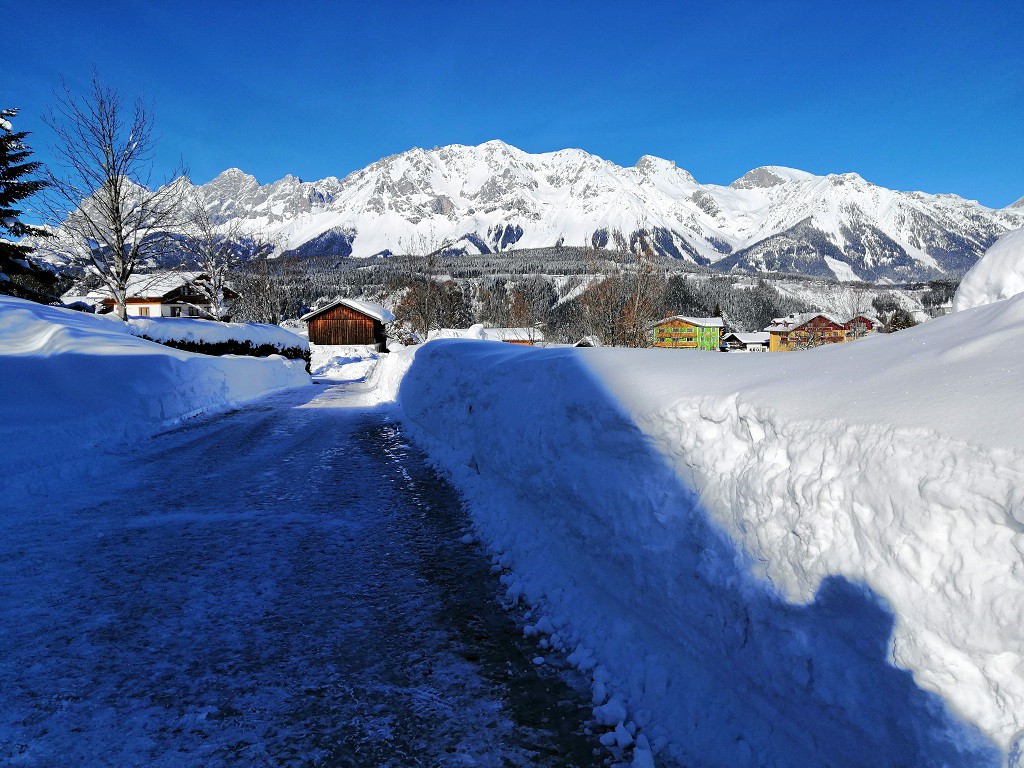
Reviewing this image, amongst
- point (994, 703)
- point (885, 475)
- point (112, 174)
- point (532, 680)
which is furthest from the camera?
point (112, 174)

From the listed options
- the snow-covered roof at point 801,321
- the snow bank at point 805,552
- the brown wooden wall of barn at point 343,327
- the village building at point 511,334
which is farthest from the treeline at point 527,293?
the snow bank at point 805,552

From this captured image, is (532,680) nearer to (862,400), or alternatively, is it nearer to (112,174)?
(862,400)

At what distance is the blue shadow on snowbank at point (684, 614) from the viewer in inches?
79.1

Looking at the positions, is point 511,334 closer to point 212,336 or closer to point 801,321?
point 212,336

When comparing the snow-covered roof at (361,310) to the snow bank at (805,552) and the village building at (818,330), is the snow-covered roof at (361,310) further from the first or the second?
the village building at (818,330)

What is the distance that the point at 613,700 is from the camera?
3066 mm

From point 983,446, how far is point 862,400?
0.71m

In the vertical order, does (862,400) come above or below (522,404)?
above

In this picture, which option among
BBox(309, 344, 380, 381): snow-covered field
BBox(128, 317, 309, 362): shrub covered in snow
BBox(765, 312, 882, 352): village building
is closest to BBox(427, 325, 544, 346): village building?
BBox(309, 344, 380, 381): snow-covered field

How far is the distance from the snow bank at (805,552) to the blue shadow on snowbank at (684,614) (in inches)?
0.4

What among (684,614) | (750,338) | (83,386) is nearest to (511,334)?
(83,386)

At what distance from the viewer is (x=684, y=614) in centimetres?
306

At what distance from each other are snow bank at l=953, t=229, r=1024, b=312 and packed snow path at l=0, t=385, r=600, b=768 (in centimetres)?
413

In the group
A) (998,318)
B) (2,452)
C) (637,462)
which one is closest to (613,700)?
(637,462)
